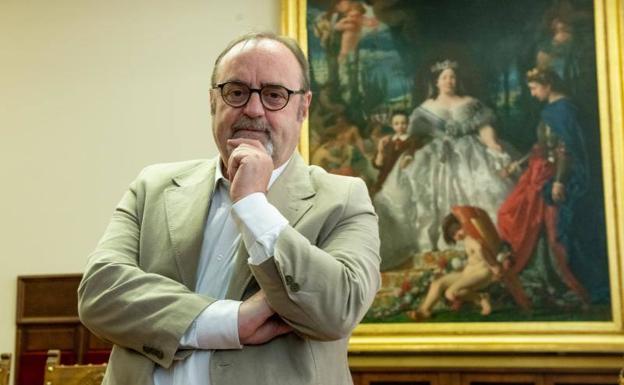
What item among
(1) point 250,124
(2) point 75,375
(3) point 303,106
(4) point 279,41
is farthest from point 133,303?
(2) point 75,375

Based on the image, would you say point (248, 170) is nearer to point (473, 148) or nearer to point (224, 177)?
point (224, 177)

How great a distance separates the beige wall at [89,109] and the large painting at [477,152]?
840mm

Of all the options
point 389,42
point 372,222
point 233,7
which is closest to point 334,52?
point 389,42

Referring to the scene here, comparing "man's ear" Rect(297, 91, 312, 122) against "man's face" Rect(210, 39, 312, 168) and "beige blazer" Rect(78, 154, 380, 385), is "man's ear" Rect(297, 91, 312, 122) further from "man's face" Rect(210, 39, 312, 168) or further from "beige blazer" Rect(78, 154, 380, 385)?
"beige blazer" Rect(78, 154, 380, 385)

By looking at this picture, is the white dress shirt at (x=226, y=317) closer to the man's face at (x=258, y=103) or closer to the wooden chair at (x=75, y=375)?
the man's face at (x=258, y=103)

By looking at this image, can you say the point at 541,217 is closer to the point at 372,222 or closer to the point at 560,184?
the point at 560,184

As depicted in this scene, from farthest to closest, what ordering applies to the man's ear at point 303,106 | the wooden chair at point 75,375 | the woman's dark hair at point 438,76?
the woman's dark hair at point 438,76, the wooden chair at point 75,375, the man's ear at point 303,106

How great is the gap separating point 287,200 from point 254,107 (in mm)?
271

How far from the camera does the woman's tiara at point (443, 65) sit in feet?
18.0

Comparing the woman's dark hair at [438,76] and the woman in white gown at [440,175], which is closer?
the woman in white gown at [440,175]

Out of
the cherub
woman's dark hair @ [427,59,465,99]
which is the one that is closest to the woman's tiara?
woman's dark hair @ [427,59,465,99]

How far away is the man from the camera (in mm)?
1928

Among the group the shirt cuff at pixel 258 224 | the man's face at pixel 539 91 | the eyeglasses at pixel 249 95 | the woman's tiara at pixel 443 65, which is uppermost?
the woman's tiara at pixel 443 65

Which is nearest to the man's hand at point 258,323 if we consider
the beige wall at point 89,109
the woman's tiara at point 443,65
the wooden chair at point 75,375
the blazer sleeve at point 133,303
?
the blazer sleeve at point 133,303
